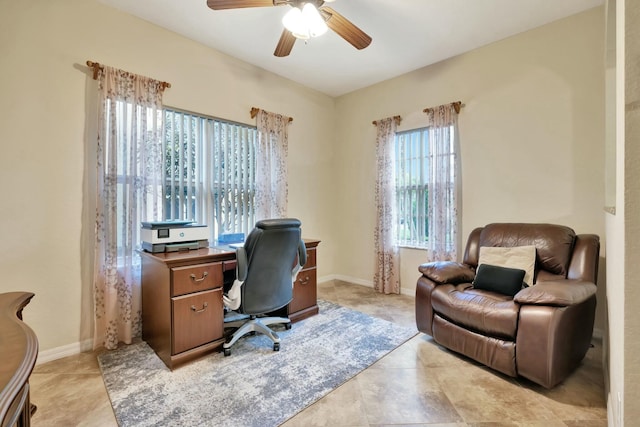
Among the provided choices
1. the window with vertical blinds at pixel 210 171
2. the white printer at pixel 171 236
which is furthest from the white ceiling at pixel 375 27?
the white printer at pixel 171 236

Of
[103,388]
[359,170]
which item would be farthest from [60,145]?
[359,170]

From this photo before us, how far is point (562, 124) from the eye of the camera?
259 centimetres

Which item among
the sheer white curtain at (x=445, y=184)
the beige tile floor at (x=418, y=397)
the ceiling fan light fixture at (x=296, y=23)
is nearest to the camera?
the beige tile floor at (x=418, y=397)

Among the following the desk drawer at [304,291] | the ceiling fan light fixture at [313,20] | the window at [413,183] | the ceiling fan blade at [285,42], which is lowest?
the desk drawer at [304,291]

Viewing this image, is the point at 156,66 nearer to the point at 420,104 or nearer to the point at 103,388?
the point at 103,388

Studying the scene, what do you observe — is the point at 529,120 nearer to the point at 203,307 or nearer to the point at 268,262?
the point at 268,262

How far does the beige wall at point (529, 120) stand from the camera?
246 centimetres

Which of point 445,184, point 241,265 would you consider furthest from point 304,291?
point 445,184

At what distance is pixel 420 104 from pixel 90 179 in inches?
139

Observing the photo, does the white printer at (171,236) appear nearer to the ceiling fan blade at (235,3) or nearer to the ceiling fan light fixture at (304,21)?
the ceiling fan blade at (235,3)

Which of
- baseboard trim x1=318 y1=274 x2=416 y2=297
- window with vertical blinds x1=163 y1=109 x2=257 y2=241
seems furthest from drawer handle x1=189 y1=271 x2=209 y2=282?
baseboard trim x1=318 y1=274 x2=416 y2=297

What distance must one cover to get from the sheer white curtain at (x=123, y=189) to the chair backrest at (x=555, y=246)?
3113mm

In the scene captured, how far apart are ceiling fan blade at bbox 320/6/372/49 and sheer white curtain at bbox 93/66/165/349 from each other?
1655 millimetres

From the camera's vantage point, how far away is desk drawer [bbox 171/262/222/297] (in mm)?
2021
